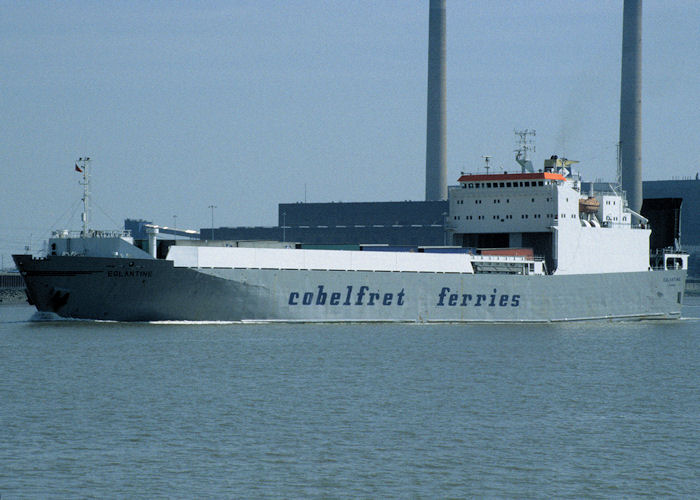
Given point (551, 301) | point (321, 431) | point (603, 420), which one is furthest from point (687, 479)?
point (551, 301)

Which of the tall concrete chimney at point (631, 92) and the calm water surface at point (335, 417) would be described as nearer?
the calm water surface at point (335, 417)

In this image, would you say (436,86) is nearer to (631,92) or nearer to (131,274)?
(631,92)

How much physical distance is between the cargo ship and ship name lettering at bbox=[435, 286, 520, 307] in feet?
0.19

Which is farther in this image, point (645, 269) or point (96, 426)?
point (645, 269)

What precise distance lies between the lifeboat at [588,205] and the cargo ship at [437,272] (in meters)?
0.07

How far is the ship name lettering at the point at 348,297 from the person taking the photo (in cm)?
4316

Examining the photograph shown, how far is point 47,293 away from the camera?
41.1 meters

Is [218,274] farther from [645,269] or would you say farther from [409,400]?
[645,269]

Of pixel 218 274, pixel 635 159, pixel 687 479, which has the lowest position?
pixel 687 479

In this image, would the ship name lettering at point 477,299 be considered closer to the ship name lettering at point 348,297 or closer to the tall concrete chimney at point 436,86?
the ship name lettering at point 348,297

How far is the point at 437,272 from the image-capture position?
47125 millimetres

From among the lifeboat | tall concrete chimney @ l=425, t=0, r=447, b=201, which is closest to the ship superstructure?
the lifeboat

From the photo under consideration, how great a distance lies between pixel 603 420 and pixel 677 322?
37.0 m

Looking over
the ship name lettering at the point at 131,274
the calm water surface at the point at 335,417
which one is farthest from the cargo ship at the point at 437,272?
the calm water surface at the point at 335,417
